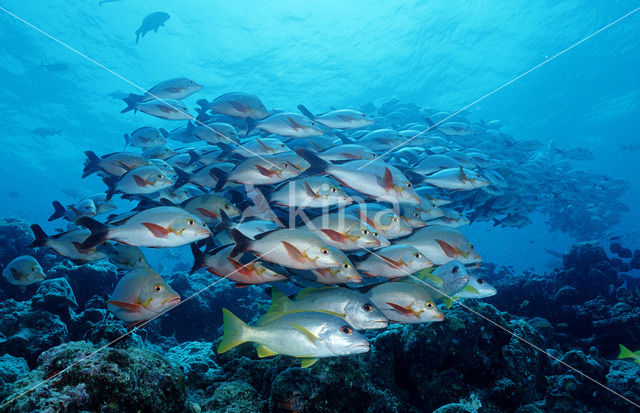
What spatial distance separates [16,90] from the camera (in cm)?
3206

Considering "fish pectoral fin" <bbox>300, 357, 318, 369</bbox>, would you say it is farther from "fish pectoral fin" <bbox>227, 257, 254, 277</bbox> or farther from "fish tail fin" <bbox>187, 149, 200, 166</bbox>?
"fish tail fin" <bbox>187, 149, 200, 166</bbox>

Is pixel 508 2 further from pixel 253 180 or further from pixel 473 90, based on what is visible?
pixel 253 180

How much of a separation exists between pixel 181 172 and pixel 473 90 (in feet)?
142

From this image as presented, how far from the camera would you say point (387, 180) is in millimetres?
3766

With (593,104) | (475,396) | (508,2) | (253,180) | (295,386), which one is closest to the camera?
(295,386)

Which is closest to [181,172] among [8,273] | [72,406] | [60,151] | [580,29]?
[72,406]

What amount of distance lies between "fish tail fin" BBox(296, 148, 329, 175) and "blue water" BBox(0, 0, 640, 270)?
29996 mm

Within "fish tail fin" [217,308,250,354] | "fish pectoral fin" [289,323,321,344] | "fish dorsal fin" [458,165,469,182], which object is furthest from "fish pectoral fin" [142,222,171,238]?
"fish dorsal fin" [458,165,469,182]

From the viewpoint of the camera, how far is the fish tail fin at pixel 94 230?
10.4 ft

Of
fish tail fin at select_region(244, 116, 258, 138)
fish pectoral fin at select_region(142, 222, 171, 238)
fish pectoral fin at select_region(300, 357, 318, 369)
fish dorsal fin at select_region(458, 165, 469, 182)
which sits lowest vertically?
fish pectoral fin at select_region(300, 357, 318, 369)

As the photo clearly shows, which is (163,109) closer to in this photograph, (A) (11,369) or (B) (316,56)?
(A) (11,369)

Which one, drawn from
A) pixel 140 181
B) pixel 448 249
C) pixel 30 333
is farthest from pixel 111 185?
pixel 448 249

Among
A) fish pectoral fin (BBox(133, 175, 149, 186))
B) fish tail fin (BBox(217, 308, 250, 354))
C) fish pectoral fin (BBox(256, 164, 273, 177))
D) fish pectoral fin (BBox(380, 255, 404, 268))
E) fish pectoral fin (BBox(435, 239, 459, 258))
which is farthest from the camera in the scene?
fish pectoral fin (BBox(133, 175, 149, 186))

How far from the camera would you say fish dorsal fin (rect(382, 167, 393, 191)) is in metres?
3.75
